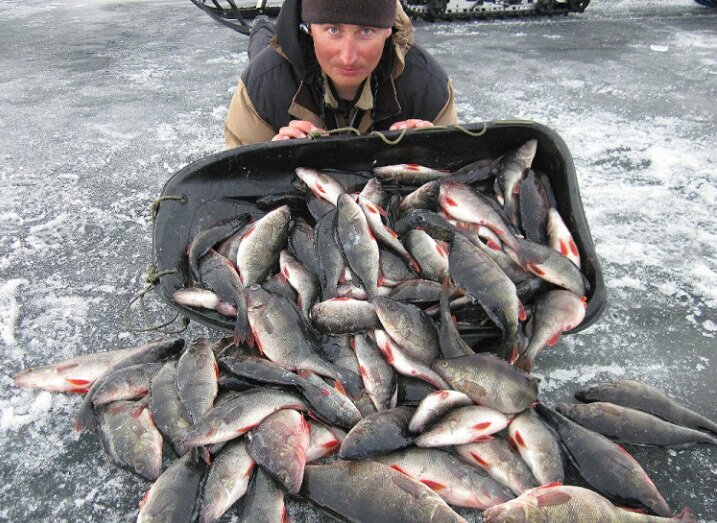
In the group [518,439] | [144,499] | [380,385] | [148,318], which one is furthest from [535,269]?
[148,318]

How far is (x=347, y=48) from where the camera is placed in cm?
279

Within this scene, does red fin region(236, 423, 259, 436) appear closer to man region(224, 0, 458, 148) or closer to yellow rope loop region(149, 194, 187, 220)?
yellow rope loop region(149, 194, 187, 220)

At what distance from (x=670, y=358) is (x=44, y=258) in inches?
128

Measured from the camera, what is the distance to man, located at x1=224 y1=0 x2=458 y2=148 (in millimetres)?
2854

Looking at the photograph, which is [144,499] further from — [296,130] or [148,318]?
[296,130]

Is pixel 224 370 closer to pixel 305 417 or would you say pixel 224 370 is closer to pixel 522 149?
pixel 305 417

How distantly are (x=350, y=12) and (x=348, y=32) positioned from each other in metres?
0.11

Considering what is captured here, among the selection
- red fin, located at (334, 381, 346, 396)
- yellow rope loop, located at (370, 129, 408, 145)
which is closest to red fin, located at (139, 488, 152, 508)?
red fin, located at (334, 381, 346, 396)

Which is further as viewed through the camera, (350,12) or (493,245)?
(350,12)

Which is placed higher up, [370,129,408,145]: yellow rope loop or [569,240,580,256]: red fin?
[370,129,408,145]: yellow rope loop

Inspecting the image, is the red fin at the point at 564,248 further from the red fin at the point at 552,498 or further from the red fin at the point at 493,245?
the red fin at the point at 552,498

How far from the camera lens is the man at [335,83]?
2854mm

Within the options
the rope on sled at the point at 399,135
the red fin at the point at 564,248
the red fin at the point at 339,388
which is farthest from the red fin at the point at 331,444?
the rope on sled at the point at 399,135

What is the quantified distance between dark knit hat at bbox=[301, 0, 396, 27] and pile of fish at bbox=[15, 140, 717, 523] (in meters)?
0.85
